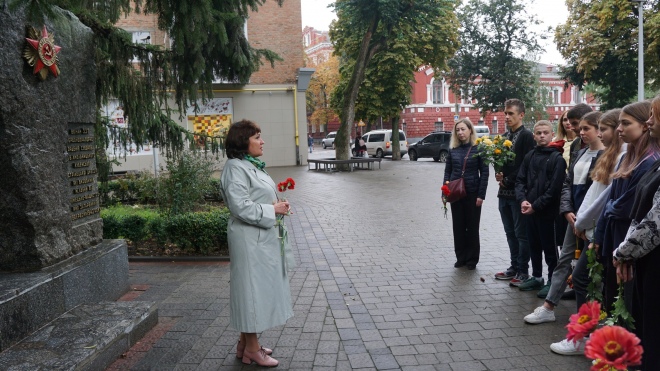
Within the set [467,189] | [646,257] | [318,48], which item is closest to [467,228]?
[467,189]

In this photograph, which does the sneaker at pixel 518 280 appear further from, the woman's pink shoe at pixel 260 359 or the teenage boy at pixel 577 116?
the woman's pink shoe at pixel 260 359

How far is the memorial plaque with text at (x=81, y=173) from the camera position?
553 cm

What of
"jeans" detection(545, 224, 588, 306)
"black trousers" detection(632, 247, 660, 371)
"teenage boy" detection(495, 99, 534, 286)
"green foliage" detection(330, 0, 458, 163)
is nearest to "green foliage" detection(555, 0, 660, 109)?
"green foliage" detection(330, 0, 458, 163)

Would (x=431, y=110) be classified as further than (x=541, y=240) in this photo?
Yes

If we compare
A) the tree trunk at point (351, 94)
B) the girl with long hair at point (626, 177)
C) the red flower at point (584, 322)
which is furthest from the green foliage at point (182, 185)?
the tree trunk at point (351, 94)

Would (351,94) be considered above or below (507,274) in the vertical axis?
above

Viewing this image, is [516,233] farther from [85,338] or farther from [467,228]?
[85,338]

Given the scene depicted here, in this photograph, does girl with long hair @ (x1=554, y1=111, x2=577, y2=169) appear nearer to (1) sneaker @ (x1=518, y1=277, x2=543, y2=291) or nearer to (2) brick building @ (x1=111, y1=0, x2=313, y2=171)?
(1) sneaker @ (x1=518, y1=277, x2=543, y2=291)

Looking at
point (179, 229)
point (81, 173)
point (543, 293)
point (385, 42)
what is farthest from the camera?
point (385, 42)

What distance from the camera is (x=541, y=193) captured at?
5.82 metres

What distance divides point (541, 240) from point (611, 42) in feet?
81.6

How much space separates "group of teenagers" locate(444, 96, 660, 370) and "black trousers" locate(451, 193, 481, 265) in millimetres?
13

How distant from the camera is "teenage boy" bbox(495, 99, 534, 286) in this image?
6.41 m

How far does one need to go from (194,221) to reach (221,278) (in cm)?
150
